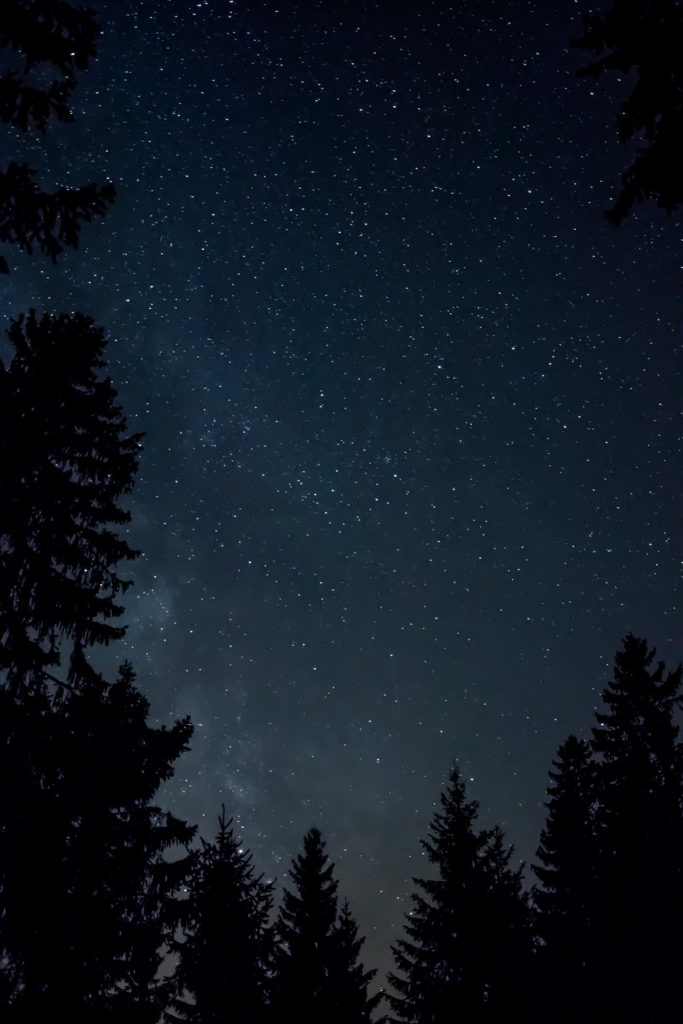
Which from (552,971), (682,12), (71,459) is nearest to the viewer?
(682,12)

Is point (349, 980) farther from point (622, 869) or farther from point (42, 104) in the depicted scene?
point (42, 104)

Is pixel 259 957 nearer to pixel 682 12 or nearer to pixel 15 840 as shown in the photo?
pixel 15 840

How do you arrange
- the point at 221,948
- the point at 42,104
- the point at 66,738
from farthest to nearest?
the point at 221,948 < the point at 66,738 < the point at 42,104

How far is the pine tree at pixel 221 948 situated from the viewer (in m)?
12.5

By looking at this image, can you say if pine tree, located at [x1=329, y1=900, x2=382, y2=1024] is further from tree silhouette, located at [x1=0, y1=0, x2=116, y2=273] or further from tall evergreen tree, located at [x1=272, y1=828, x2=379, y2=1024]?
tree silhouette, located at [x1=0, y1=0, x2=116, y2=273]

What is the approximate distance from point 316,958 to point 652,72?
19.5m

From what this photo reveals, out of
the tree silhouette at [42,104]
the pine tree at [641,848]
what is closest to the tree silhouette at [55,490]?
the tree silhouette at [42,104]

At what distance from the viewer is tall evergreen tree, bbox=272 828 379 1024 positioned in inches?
576

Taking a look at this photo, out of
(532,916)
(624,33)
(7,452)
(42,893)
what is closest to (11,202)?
(7,452)

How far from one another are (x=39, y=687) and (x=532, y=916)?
59.2 ft

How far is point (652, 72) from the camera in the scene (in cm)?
633

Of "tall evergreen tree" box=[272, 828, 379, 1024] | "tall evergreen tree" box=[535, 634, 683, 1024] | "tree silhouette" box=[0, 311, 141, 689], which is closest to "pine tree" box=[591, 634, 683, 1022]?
"tall evergreen tree" box=[535, 634, 683, 1024]

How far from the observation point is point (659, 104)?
6.38m

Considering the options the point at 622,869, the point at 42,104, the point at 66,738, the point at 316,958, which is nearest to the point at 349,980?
the point at 316,958
